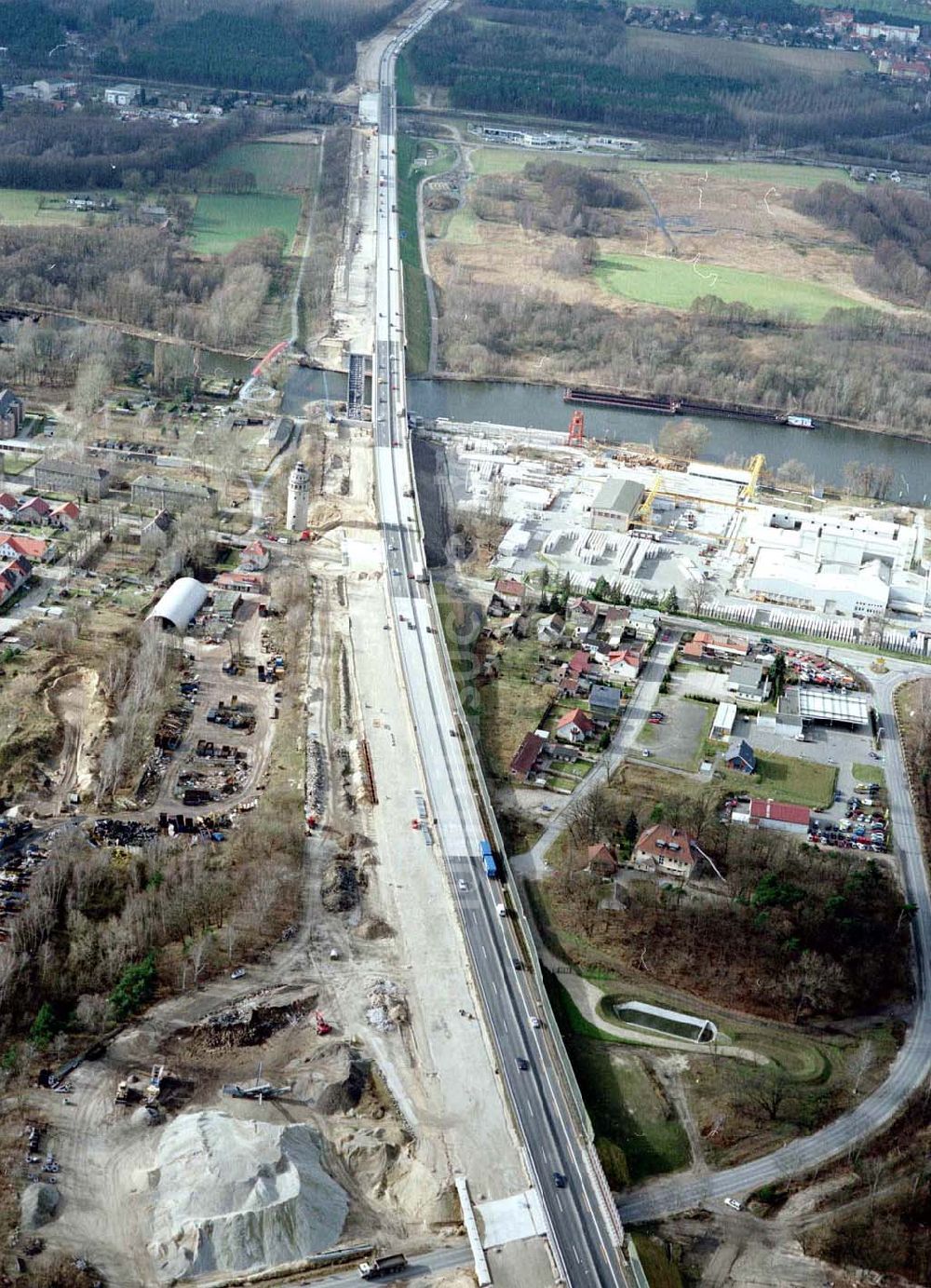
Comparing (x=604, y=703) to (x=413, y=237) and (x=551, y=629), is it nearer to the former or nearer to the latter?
(x=551, y=629)

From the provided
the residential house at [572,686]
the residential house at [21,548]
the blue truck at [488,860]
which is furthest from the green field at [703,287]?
the blue truck at [488,860]

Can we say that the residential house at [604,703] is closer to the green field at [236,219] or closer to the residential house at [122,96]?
the green field at [236,219]

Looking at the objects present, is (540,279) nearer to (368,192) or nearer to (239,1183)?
(368,192)

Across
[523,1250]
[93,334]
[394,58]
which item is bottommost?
[523,1250]

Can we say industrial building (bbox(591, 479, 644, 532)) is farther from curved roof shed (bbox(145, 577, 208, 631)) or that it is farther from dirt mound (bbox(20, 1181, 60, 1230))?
dirt mound (bbox(20, 1181, 60, 1230))

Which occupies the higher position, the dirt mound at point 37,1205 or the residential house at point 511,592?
the residential house at point 511,592

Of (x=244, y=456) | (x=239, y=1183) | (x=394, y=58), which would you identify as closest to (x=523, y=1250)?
(x=239, y=1183)
